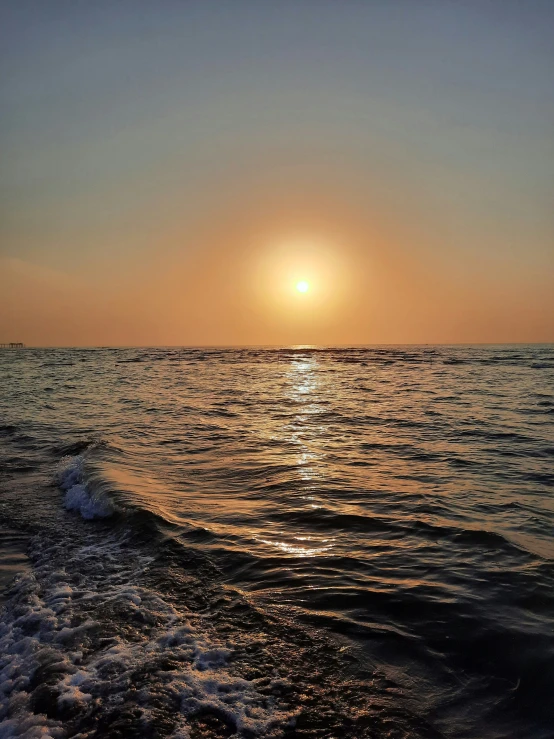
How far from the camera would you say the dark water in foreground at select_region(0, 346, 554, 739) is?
439 cm

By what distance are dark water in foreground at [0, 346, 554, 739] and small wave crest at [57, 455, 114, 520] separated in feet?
0.19

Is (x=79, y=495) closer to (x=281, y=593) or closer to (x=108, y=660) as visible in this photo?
(x=281, y=593)

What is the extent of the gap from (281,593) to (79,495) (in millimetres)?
6420

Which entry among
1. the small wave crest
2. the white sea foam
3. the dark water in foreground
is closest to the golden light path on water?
the dark water in foreground

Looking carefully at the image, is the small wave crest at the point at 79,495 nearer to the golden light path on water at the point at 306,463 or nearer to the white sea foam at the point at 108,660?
the white sea foam at the point at 108,660

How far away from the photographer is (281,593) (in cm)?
657

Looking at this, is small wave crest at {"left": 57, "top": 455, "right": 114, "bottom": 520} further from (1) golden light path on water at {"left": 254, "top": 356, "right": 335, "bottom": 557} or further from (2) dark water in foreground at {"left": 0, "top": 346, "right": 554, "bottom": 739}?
(1) golden light path on water at {"left": 254, "top": 356, "right": 335, "bottom": 557}

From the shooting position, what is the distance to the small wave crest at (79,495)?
33.2 ft

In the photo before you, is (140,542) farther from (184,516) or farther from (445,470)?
(445,470)

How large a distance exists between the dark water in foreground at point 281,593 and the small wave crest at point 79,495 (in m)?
0.06

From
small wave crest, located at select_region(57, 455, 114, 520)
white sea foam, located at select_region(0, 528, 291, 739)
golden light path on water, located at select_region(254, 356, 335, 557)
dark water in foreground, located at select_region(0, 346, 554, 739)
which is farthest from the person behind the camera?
small wave crest, located at select_region(57, 455, 114, 520)

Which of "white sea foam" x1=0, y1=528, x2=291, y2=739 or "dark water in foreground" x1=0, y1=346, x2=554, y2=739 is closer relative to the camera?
"white sea foam" x1=0, y1=528, x2=291, y2=739

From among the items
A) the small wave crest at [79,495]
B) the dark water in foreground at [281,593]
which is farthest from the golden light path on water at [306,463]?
the small wave crest at [79,495]

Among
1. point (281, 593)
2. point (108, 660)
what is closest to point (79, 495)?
point (281, 593)
